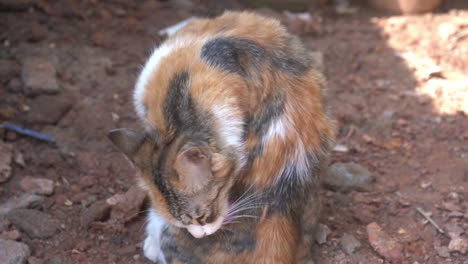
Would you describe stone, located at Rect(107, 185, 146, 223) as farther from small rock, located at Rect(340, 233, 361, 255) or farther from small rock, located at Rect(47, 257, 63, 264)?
small rock, located at Rect(340, 233, 361, 255)

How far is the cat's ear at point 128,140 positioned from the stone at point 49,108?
83.8 inches

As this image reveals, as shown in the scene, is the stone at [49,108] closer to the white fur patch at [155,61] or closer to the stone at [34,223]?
the stone at [34,223]

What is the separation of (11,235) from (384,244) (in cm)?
303

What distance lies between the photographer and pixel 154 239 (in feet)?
15.3

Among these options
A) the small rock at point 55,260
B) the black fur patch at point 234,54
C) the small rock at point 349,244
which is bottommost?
the small rock at point 55,260

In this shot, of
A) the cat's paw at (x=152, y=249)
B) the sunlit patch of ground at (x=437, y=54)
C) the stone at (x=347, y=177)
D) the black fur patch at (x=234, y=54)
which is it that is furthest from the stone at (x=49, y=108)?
the sunlit patch of ground at (x=437, y=54)

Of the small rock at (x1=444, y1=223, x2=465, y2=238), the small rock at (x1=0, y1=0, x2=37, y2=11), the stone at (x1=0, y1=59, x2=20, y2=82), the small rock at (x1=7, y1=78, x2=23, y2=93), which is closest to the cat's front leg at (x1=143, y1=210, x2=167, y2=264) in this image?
the small rock at (x1=444, y1=223, x2=465, y2=238)

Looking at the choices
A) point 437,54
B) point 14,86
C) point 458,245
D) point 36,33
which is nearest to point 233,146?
point 458,245

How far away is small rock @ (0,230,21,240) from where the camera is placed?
4738mm

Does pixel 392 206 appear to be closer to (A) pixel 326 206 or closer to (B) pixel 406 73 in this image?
(A) pixel 326 206

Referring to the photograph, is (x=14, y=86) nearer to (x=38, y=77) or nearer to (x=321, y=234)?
(x=38, y=77)

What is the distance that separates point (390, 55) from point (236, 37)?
3.62m

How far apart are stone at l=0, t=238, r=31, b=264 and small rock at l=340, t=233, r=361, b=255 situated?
8.31 feet

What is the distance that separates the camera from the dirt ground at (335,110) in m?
4.93
